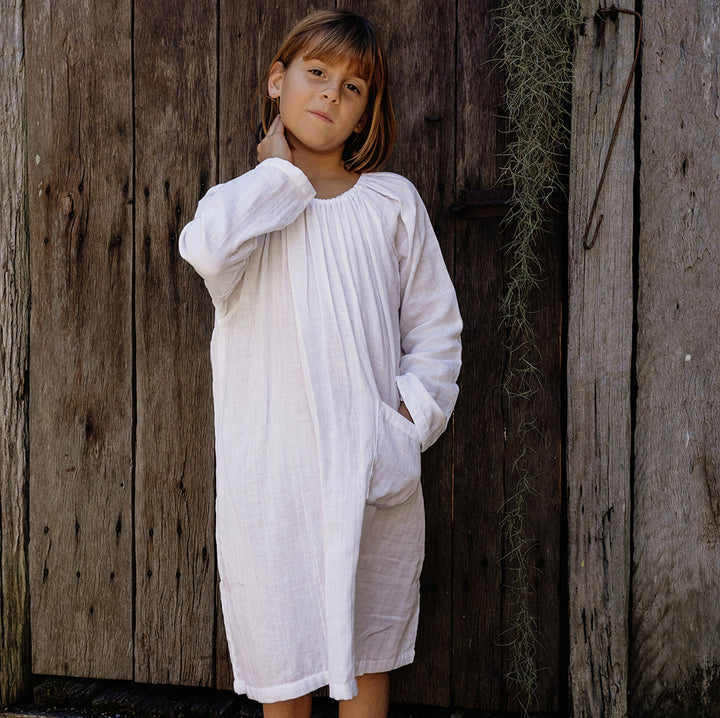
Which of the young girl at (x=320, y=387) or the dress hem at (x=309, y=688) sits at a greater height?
the young girl at (x=320, y=387)

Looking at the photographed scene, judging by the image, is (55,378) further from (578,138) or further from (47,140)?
(578,138)

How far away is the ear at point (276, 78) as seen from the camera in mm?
1701

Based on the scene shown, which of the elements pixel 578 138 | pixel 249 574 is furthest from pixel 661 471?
pixel 249 574

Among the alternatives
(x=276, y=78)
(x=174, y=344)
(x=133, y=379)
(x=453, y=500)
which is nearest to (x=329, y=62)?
(x=276, y=78)

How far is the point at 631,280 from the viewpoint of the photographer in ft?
6.02

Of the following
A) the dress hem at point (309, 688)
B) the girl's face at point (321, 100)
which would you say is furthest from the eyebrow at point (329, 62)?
the dress hem at point (309, 688)

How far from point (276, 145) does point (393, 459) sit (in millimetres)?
720

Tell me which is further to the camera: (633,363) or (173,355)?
(173,355)

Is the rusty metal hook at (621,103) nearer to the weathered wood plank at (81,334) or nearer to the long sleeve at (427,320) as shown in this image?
the long sleeve at (427,320)

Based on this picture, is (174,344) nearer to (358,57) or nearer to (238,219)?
(238,219)

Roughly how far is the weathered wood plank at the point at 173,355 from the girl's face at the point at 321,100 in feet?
1.78

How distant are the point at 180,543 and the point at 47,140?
1217 mm

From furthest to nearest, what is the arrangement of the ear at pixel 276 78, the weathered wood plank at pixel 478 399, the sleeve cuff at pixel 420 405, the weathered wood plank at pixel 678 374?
the weathered wood plank at pixel 478 399, the weathered wood plank at pixel 678 374, the ear at pixel 276 78, the sleeve cuff at pixel 420 405

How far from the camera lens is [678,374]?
183cm
